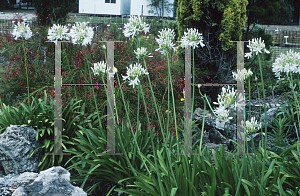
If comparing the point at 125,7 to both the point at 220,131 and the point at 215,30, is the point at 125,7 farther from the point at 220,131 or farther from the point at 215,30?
the point at 220,131

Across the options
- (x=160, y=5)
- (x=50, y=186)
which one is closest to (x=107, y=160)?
(x=50, y=186)

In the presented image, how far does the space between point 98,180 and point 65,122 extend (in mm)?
897

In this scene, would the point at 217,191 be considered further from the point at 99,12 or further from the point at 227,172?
the point at 99,12

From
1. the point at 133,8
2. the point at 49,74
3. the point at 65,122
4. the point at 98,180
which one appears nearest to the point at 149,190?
the point at 98,180

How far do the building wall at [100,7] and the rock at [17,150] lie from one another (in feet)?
61.5

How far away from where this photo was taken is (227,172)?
7.04 ft

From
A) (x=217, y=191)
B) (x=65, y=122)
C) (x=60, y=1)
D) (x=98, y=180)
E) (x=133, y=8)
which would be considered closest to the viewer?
(x=217, y=191)

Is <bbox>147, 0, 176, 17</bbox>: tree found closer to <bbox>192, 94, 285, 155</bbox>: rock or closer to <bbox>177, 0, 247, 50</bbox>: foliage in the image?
<bbox>177, 0, 247, 50</bbox>: foliage

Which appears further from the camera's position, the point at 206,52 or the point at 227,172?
the point at 206,52

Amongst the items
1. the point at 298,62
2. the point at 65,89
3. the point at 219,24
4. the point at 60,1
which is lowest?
the point at 65,89

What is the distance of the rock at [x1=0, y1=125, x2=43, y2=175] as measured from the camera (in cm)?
302

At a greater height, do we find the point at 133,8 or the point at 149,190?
the point at 133,8

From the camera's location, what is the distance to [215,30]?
5215mm

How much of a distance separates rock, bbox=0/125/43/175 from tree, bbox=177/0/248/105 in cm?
311
